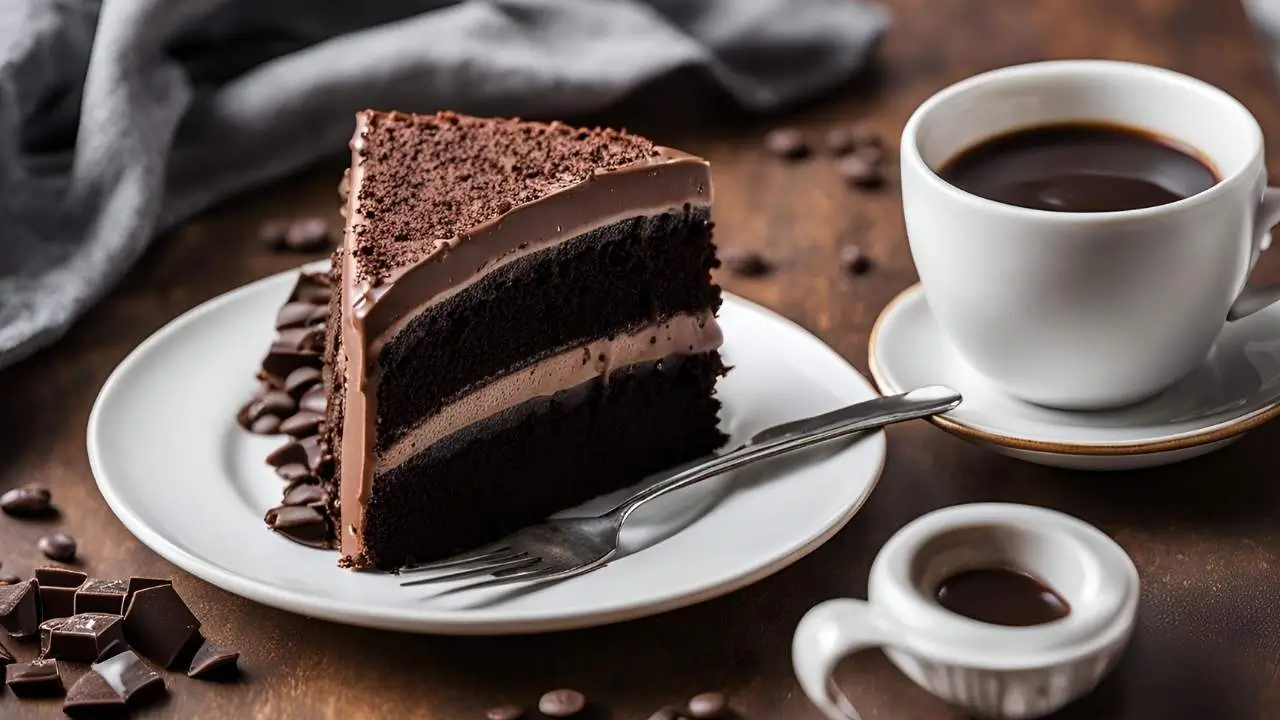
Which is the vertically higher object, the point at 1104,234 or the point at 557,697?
the point at 1104,234

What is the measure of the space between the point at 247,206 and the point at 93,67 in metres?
0.40

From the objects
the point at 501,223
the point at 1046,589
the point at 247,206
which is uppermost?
the point at 501,223

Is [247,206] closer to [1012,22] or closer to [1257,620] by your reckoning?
[1012,22]

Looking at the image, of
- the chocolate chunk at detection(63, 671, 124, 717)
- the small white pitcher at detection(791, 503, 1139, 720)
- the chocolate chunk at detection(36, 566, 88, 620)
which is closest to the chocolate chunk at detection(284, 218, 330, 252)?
the chocolate chunk at detection(36, 566, 88, 620)

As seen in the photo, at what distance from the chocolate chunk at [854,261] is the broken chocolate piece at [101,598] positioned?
1423mm

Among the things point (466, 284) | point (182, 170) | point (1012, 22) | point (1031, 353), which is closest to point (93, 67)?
point (182, 170)

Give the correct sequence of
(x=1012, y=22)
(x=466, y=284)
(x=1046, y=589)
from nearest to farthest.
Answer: (x=1046, y=589) < (x=466, y=284) < (x=1012, y=22)

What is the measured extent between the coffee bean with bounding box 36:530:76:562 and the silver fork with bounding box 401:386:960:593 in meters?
0.52

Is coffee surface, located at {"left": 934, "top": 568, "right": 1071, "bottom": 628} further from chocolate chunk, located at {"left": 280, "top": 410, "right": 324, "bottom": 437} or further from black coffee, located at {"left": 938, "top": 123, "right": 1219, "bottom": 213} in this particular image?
chocolate chunk, located at {"left": 280, "top": 410, "right": 324, "bottom": 437}

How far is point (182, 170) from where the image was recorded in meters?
3.15

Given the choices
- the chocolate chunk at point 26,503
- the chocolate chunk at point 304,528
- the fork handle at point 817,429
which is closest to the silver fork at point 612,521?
the fork handle at point 817,429

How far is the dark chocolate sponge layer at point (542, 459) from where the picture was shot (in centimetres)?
210

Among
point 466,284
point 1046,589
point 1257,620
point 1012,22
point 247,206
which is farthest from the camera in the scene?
point 1012,22

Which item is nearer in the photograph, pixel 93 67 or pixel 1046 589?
pixel 1046 589
